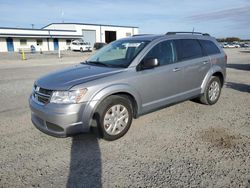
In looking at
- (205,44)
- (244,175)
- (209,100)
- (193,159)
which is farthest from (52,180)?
(205,44)

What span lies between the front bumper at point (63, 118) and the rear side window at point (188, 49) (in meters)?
2.61

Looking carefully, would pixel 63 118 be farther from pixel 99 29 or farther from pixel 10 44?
pixel 99 29

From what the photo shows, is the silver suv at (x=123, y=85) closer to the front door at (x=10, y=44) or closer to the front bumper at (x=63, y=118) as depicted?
the front bumper at (x=63, y=118)

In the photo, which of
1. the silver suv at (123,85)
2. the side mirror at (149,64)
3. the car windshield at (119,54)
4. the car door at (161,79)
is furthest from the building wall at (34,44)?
the side mirror at (149,64)

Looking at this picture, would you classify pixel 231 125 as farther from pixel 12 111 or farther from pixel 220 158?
pixel 12 111

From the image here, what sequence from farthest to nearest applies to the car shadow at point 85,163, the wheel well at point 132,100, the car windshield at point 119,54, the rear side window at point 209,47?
the rear side window at point 209,47 < the car windshield at point 119,54 < the wheel well at point 132,100 < the car shadow at point 85,163

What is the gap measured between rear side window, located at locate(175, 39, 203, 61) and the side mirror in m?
1.01

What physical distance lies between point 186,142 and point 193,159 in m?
0.57

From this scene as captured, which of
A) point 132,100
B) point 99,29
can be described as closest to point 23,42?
point 99,29

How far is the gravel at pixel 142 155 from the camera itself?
2.91 metres

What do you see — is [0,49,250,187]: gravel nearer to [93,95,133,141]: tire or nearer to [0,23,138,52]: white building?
[93,95,133,141]: tire

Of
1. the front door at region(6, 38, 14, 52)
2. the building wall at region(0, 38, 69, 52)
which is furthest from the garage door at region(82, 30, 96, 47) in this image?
the front door at region(6, 38, 14, 52)

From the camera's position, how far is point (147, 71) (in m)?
4.29

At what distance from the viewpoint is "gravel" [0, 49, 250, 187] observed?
291 centimetres
